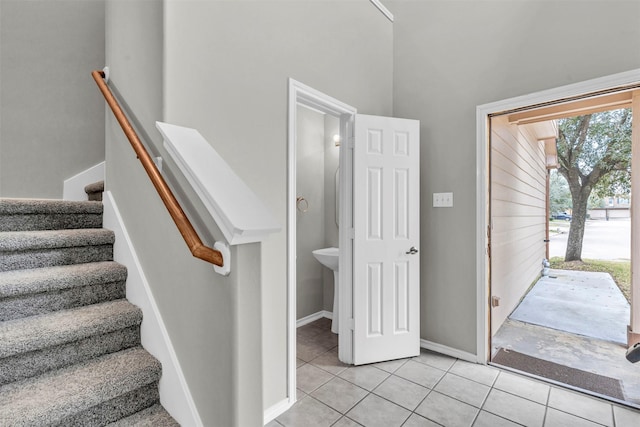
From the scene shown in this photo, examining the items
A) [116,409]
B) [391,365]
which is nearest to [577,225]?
[391,365]

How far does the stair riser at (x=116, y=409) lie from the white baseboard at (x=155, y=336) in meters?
0.05

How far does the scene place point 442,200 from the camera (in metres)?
2.65

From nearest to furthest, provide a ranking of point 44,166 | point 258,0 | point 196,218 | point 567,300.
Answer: point 196,218 → point 258,0 → point 44,166 → point 567,300

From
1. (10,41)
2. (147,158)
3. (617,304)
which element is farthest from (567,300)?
(10,41)

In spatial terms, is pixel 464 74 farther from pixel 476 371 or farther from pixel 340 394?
pixel 340 394

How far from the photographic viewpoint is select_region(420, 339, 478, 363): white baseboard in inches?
97.4

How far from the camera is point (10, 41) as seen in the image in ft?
8.48

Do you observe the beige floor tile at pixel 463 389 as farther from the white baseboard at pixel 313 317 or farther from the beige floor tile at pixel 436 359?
the white baseboard at pixel 313 317

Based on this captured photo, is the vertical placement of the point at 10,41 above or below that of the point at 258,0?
above

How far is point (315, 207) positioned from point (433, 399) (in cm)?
220

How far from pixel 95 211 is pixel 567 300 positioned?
5172 mm

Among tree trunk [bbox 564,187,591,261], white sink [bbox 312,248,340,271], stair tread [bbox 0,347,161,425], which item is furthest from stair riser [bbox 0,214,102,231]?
tree trunk [bbox 564,187,591,261]

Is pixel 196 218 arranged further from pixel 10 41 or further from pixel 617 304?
pixel 617 304

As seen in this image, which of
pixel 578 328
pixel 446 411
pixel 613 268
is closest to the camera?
pixel 446 411
